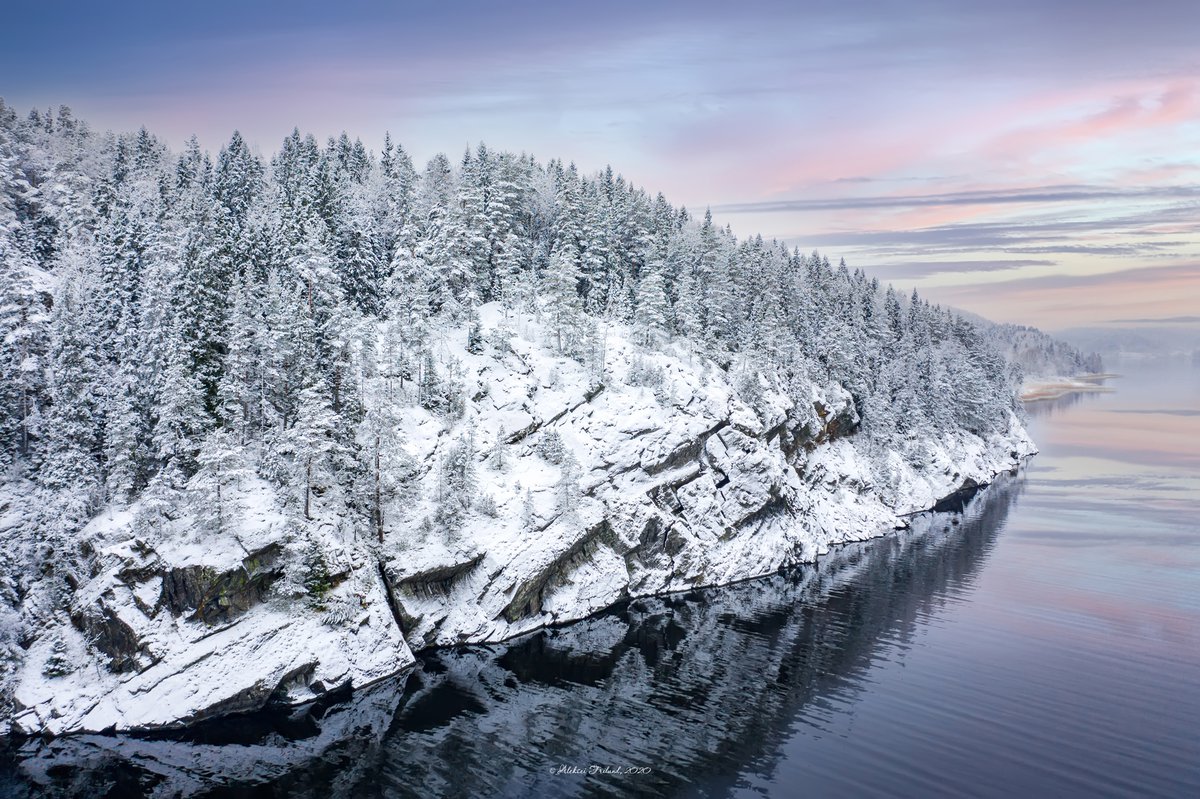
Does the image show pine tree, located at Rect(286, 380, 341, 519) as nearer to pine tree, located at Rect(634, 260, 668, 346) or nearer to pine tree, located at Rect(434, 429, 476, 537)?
pine tree, located at Rect(434, 429, 476, 537)

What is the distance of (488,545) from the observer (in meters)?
50.3

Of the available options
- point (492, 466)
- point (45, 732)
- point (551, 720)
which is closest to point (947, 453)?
point (492, 466)

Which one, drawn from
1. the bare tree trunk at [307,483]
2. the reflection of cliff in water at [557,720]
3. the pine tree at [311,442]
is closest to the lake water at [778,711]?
the reflection of cliff in water at [557,720]

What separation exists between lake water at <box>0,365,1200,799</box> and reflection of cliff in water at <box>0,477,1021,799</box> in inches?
6.0

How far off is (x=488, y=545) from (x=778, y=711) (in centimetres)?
2369

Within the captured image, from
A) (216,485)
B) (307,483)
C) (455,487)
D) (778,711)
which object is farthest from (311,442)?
(778,711)

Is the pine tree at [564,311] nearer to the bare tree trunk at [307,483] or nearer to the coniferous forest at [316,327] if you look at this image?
the coniferous forest at [316,327]

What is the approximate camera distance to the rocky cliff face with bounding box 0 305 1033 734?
127ft

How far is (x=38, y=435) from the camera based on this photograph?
48531mm

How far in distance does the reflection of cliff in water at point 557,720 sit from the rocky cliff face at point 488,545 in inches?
99.9

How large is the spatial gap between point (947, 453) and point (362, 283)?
9382 cm

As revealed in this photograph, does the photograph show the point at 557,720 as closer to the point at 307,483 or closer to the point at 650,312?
the point at 307,483

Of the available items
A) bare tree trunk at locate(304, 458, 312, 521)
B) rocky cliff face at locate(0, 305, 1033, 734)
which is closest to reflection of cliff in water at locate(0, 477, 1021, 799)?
rocky cliff face at locate(0, 305, 1033, 734)

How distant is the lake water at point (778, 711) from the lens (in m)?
31.5
